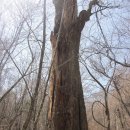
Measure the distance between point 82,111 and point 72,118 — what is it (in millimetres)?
239

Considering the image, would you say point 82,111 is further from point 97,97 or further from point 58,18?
point 97,97

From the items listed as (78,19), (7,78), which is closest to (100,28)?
(78,19)

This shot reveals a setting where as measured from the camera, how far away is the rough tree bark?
4043 mm

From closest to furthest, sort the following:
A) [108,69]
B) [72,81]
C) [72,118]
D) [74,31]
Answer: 1. [72,118]
2. [72,81]
3. [74,31]
4. [108,69]

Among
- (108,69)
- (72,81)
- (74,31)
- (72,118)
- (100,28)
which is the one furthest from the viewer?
(108,69)

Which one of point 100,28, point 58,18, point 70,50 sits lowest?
point 70,50

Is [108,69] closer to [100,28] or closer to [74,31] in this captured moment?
[100,28]

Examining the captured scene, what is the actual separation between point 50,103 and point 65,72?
608mm

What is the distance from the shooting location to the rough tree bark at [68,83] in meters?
4.04

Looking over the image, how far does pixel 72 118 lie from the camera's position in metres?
4.03

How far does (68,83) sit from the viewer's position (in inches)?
168

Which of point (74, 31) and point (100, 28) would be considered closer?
point (74, 31)

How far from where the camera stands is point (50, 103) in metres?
4.33

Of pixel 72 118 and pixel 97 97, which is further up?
pixel 97 97
